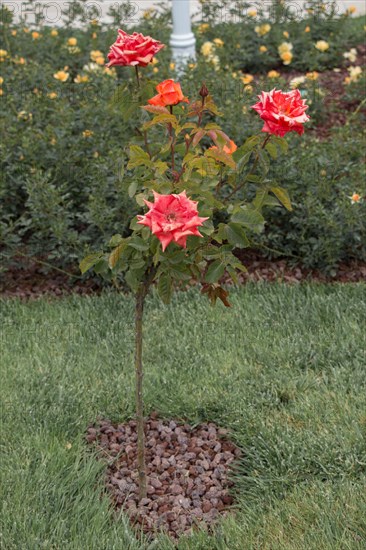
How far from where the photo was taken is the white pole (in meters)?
6.27

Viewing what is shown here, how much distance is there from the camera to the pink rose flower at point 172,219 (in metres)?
2.33

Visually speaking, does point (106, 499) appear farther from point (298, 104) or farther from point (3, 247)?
point (3, 247)

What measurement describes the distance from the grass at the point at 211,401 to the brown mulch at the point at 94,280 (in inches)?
6.2

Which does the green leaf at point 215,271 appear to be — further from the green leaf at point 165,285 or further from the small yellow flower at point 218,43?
the small yellow flower at point 218,43

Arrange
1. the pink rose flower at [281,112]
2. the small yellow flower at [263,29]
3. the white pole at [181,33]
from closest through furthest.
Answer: the pink rose flower at [281,112], the white pole at [181,33], the small yellow flower at [263,29]

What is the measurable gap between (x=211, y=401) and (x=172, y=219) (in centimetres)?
138

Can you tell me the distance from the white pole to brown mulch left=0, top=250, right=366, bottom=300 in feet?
6.71

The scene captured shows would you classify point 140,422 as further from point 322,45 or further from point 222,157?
point 322,45

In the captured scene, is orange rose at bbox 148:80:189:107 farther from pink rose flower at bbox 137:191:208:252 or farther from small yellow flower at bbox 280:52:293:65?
small yellow flower at bbox 280:52:293:65

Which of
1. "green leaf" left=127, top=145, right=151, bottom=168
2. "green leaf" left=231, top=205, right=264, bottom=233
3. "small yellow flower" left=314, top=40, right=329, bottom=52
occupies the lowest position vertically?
"small yellow flower" left=314, top=40, right=329, bottom=52

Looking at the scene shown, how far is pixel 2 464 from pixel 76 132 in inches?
94.2

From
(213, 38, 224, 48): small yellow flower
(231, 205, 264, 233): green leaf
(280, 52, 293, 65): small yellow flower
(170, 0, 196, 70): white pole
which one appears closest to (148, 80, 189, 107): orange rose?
(231, 205, 264, 233): green leaf

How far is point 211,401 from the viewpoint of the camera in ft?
11.8

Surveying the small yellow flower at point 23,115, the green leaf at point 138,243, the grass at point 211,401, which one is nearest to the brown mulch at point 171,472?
the grass at point 211,401
